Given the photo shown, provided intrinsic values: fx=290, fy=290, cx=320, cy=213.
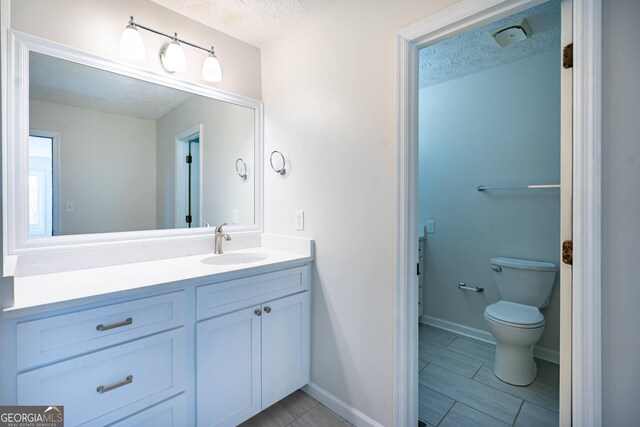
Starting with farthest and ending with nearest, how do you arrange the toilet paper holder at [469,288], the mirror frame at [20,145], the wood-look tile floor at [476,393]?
the toilet paper holder at [469,288] → the wood-look tile floor at [476,393] → the mirror frame at [20,145]

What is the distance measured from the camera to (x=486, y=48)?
2.12m

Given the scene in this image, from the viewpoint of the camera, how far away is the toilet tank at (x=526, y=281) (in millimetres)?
2117

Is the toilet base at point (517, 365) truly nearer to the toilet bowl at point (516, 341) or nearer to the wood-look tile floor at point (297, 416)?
the toilet bowl at point (516, 341)

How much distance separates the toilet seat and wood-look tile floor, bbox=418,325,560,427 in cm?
41

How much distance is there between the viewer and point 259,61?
85.2 inches

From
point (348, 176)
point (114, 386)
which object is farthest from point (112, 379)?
point (348, 176)

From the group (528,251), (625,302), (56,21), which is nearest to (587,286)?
(625,302)

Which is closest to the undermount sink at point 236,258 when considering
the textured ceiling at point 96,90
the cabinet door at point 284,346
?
the cabinet door at point 284,346

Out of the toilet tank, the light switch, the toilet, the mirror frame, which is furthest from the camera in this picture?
the light switch

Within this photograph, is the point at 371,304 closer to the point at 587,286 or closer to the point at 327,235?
the point at 327,235

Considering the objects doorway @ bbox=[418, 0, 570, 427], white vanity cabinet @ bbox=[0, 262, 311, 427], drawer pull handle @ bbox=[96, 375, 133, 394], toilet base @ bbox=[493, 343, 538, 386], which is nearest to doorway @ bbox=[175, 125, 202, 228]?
white vanity cabinet @ bbox=[0, 262, 311, 427]

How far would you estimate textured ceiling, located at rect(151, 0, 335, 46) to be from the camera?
1.66 meters

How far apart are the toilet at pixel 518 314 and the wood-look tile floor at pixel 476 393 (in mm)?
99

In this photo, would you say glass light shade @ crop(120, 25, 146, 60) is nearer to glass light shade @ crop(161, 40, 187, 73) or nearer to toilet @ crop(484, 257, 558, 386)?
glass light shade @ crop(161, 40, 187, 73)
